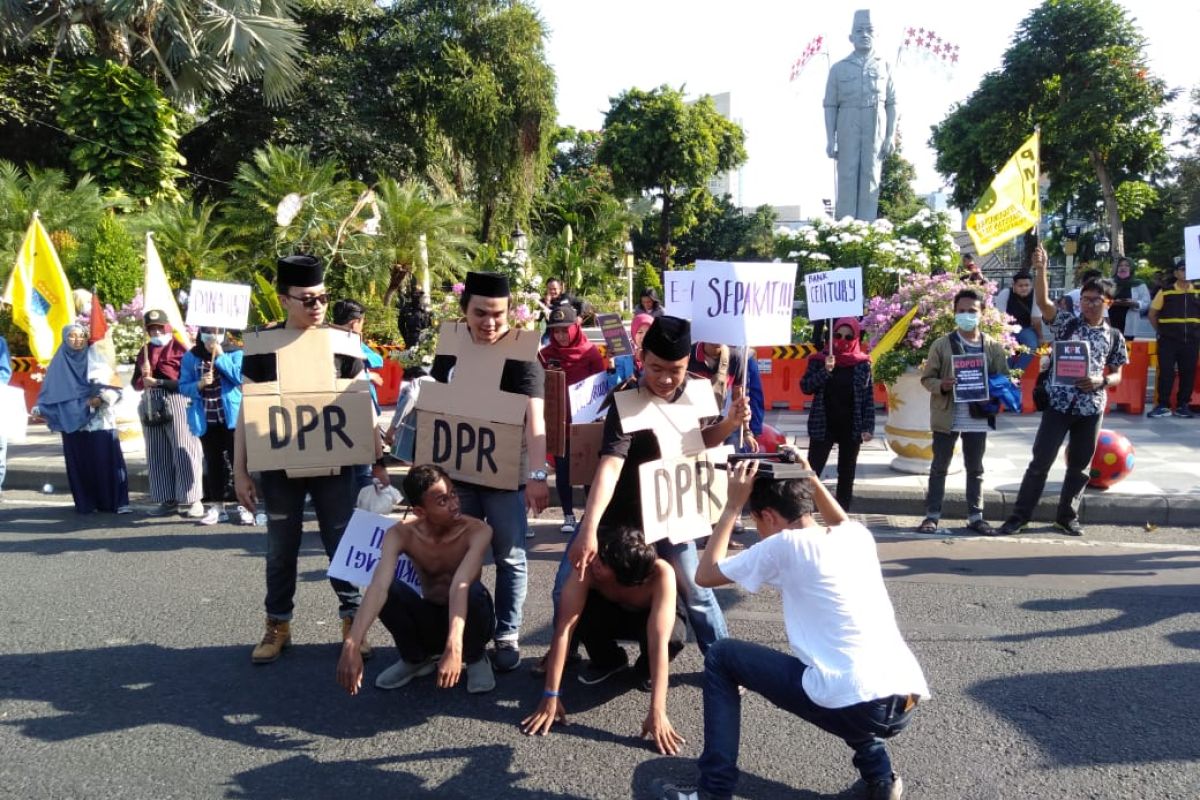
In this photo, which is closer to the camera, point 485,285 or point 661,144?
point 485,285

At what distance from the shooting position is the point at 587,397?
17.0 ft

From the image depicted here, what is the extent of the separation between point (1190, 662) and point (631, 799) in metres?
2.89

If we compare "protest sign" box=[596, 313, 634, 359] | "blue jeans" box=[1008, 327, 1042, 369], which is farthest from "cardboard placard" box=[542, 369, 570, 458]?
"blue jeans" box=[1008, 327, 1042, 369]

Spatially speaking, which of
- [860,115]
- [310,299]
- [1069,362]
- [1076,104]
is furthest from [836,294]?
[1076,104]

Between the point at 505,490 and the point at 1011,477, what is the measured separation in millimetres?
5950

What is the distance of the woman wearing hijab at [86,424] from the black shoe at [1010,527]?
23.6ft

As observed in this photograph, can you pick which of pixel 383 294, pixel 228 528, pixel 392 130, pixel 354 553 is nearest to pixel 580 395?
pixel 354 553

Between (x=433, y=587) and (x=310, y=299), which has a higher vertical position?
(x=310, y=299)

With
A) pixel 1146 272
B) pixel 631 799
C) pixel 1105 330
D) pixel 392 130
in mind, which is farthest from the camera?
pixel 1146 272

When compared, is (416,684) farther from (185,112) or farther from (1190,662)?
(185,112)

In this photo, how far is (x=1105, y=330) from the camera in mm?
6699

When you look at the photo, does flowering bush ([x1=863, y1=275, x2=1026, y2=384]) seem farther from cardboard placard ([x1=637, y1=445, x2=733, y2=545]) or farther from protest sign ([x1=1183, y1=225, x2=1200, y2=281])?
cardboard placard ([x1=637, y1=445, x2=733, y2=545])

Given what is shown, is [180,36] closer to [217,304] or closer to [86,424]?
[86,424]

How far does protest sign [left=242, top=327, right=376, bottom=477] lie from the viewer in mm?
4301
